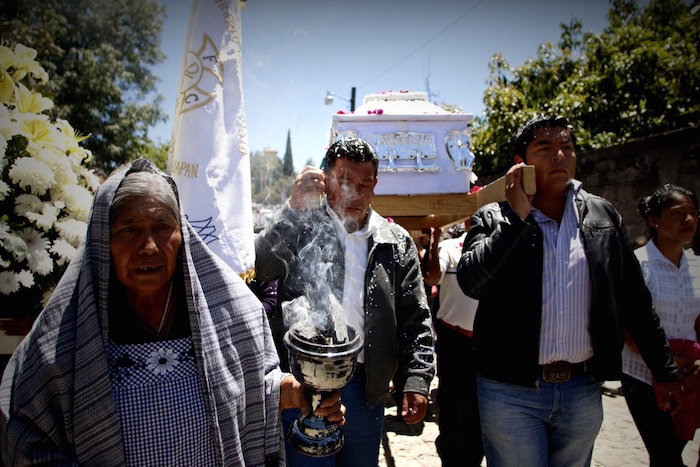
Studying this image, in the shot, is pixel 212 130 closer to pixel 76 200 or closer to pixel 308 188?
pixel 308 188

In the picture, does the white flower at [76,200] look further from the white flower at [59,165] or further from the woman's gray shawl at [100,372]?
the woman's gray shawl at [100,372]

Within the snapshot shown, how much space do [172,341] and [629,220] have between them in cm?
785

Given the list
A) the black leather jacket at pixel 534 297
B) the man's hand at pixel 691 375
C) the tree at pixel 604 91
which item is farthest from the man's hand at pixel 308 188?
the tree at pixel 604 91

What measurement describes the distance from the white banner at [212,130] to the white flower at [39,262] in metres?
0.75

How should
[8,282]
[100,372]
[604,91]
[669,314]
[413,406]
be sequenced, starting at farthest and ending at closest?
[604,91]
[669,314]
[413,406]
[8,282]
[100,372]

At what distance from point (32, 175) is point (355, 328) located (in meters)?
1.88

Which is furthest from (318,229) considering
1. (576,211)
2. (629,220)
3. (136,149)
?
(136,149)

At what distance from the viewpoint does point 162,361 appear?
1.64 metres

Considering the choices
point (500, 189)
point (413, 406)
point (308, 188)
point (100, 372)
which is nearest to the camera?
point (100, 372)

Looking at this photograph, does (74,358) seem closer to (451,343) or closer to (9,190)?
(9,190)

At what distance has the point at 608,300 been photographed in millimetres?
2201

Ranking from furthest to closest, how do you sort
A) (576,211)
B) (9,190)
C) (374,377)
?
(576,211), (374,377), (9,190)

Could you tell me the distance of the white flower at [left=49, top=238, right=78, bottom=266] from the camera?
215 centimetres

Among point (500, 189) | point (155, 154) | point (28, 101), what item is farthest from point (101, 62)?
point (500, 189)
